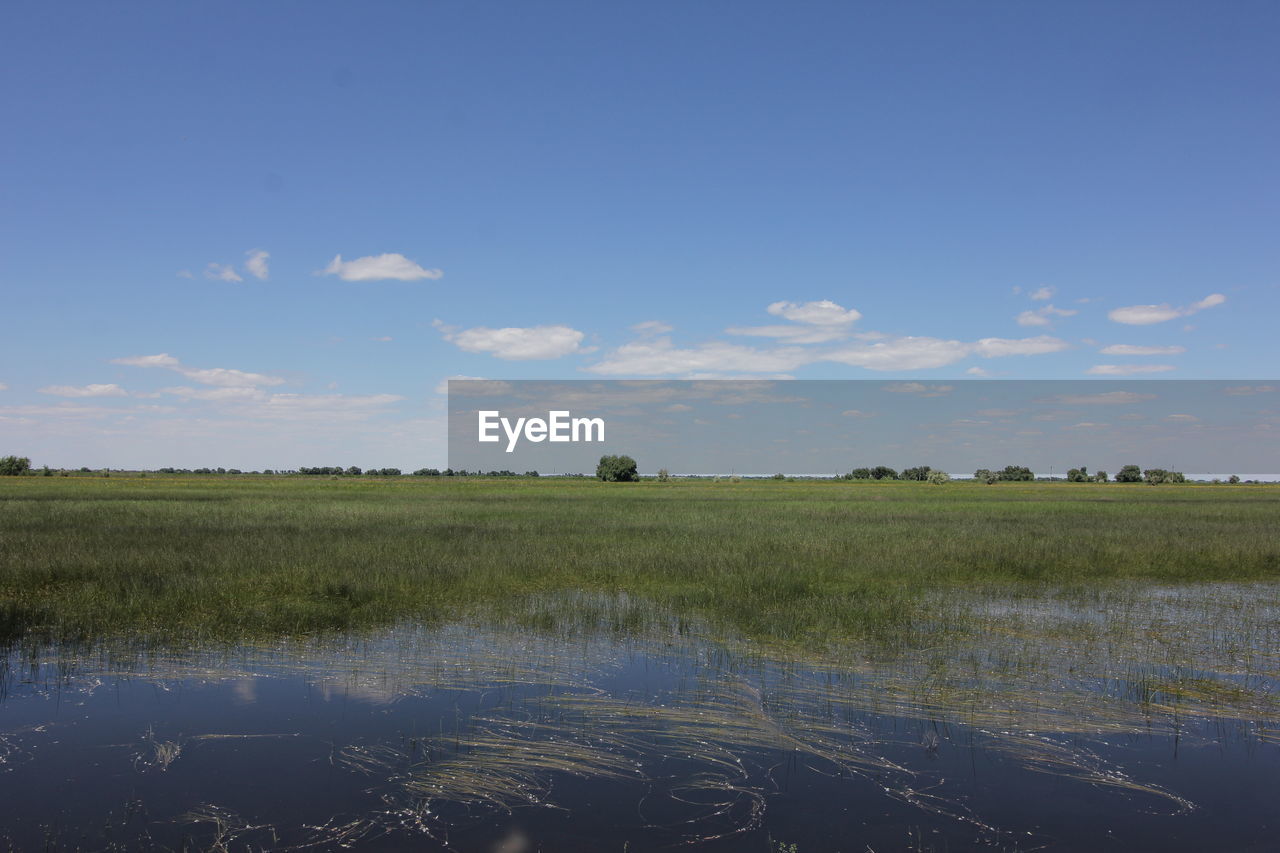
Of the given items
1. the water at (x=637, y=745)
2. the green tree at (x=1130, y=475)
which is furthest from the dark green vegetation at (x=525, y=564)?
the green tree at (x=1130, y=475)

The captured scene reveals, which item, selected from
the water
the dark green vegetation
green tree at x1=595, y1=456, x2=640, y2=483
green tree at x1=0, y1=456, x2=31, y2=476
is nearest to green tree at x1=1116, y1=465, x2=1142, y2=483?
green tree at x1=595, y1=456, x2=640, y2=483

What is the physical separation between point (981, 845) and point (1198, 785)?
8.12 feet

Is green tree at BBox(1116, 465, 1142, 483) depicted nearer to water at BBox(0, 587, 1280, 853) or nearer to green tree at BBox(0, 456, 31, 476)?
water at BBox(0, 587, 1280, 853)

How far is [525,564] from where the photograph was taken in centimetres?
1659

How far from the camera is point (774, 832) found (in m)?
5.20

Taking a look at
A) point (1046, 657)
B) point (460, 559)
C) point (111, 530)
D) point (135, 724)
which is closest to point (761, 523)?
point (460, 559)

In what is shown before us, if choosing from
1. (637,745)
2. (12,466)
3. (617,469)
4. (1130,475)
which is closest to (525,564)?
(637,745)

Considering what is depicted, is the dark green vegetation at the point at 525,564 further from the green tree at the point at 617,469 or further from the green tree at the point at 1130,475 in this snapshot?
the green tree at the point at 1130,475

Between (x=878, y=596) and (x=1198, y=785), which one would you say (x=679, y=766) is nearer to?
(x=1198, y=785)

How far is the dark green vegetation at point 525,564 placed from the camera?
11609mm

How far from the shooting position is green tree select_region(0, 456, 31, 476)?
88.1 meters

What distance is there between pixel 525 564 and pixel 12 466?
103m

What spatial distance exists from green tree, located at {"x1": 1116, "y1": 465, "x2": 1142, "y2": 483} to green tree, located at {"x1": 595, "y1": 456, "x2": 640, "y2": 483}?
258 feet

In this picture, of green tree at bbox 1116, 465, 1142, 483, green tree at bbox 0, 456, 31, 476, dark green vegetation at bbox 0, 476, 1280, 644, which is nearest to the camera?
dark green vegetation at bbox 0, 476, 1280, 644
